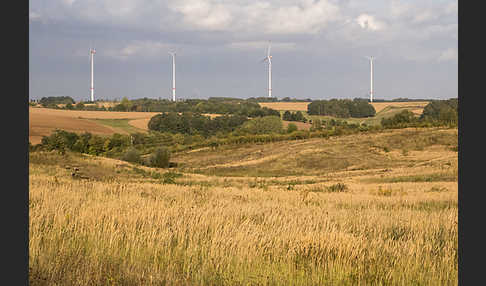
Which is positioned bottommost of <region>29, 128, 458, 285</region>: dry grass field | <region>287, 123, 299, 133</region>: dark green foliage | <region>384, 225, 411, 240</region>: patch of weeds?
<region>384, 225, 411, 240</region>: patch of weeds

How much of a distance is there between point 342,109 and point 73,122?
105 metres

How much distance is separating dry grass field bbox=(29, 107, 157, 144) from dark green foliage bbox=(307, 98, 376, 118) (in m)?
63.8

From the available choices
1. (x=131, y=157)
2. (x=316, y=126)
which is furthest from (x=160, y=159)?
(x=316, y=126)

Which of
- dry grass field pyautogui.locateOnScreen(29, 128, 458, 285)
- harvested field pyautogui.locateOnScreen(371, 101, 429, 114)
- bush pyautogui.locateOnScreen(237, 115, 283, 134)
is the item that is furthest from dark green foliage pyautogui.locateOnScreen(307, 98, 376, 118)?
dry grass field pyautogui.locateOnScreen(29, 128, 458, 285)

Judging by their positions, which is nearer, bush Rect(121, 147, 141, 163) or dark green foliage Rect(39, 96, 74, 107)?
bush Rect(121, 147, 141, 163)

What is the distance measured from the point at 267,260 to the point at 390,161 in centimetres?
7042

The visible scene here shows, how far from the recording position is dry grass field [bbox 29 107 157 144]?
94688 millimetres

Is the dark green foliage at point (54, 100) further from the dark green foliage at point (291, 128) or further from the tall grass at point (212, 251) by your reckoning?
the tall grass at point (212, 251)

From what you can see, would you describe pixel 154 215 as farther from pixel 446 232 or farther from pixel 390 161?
pixel 390 161

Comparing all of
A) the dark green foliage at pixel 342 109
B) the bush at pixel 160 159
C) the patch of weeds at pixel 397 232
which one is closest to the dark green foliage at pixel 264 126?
the dark green foliage at pixel 342 109

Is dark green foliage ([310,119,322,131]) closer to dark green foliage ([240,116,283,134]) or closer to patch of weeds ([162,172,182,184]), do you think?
dark green foliage ([240,116,283,134])

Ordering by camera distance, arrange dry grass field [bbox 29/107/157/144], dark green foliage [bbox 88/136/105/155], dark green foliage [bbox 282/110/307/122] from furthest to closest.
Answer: dark green foliage [bbox 282/110/307/122] < dark green foliage [bbox 88/136/105/155] < dry grass field [bbox 29/107/157/144]

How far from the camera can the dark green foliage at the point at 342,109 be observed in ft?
569

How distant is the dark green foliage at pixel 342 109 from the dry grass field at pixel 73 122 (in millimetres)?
63817
